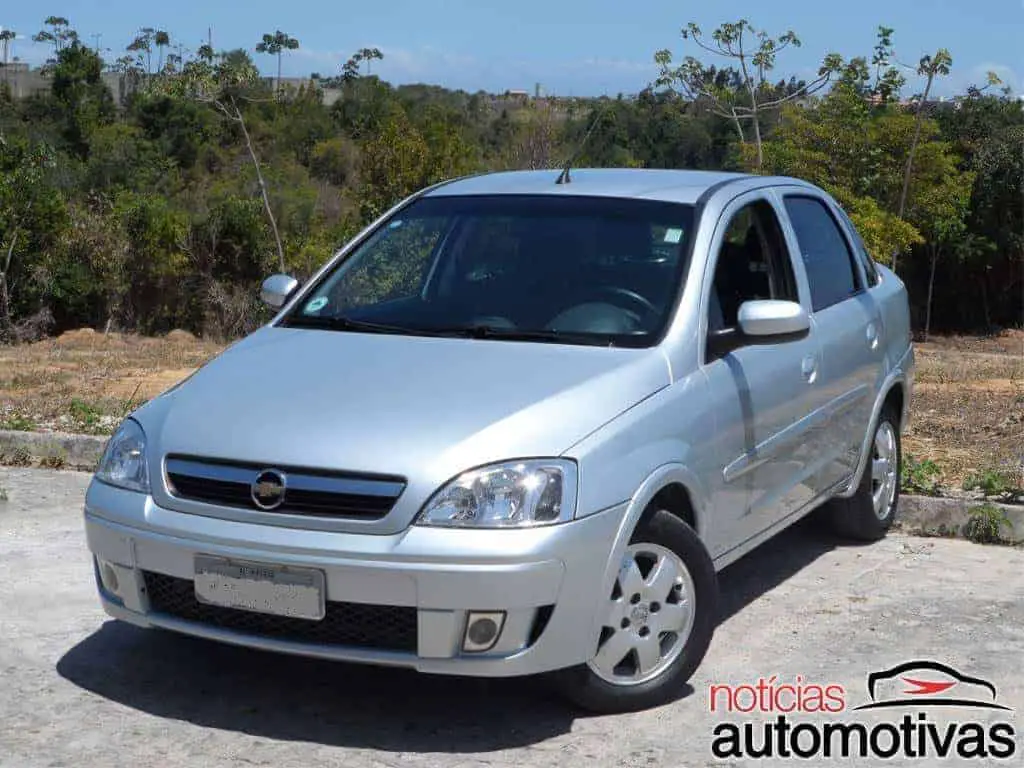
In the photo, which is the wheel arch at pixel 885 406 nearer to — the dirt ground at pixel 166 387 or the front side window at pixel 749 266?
the dirt ground at pixel 166 387

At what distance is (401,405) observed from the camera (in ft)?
14.6

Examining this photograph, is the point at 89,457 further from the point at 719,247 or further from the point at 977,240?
the point at 977,240

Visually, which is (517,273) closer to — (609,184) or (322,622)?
(609,184)

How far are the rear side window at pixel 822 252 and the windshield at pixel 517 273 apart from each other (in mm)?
882

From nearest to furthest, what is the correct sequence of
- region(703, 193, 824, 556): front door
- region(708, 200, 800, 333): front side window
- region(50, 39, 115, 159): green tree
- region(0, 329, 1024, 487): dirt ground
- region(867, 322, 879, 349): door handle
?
region(703, 193, 824, 556): front door
region(708, 200, 800, 333): front side window
region(867, 322, 879, 349): door handle
region(0, 329, 1024, 487): dirt ground
region(50, 39, 115, 159): green tree

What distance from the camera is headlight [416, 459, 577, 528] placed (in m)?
4.14

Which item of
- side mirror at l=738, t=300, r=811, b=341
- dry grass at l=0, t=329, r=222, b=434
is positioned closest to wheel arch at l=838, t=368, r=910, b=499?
side mirror at l=738, t=300, r=811, b=341

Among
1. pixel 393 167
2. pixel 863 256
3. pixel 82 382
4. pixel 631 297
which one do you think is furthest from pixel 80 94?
pixel 631 297

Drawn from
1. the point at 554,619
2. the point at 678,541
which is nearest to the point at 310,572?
the point at 554,619

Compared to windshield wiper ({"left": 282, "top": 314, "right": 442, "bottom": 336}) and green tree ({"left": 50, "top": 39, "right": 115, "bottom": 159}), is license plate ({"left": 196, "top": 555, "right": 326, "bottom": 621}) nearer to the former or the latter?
windshield wiper ({"left": 282, "top": 314, "right": 442, "bottom": 336})

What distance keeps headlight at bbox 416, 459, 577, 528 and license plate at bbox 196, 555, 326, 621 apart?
14.8 inches

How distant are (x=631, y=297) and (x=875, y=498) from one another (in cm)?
220

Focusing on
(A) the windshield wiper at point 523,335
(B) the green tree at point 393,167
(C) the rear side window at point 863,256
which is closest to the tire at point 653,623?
(A) the windshield wiper at point 523,335

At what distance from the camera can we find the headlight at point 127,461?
4555 millimetres
